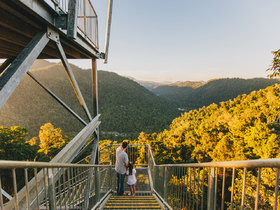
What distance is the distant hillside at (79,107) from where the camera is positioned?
168 ft

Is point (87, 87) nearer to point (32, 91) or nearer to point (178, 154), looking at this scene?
point (32, 91)

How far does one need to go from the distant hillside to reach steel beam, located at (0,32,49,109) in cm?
4738

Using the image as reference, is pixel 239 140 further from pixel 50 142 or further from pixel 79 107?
pixel 79 107

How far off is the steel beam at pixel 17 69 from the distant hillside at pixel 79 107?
155ft

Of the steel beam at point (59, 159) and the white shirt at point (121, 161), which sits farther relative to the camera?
the white shirt at point (121, 161)

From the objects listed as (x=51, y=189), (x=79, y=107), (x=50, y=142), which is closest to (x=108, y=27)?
(x=51, y=189)

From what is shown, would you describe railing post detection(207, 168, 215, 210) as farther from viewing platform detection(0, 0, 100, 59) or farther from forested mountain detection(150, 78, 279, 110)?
forested mountain detection(150, 78, 279, 110)

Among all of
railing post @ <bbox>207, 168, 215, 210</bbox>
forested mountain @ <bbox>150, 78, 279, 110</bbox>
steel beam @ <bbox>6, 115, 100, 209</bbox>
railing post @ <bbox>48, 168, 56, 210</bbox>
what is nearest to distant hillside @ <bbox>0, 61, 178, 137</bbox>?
forested mountain @ <bbox>150, 78, 279, 110</bbox>

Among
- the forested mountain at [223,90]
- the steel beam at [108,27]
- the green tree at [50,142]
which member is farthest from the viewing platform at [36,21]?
the forested mountain at [223,90]

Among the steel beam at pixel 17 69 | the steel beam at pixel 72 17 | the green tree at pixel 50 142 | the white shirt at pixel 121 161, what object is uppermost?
the steel beam at pixel 72 17

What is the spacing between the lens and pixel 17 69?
1.46m

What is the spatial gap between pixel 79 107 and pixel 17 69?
215 ft

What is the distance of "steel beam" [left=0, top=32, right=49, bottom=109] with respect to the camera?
1328mm

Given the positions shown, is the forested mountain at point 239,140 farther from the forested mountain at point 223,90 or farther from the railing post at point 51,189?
the forested mountain at point 223,90
